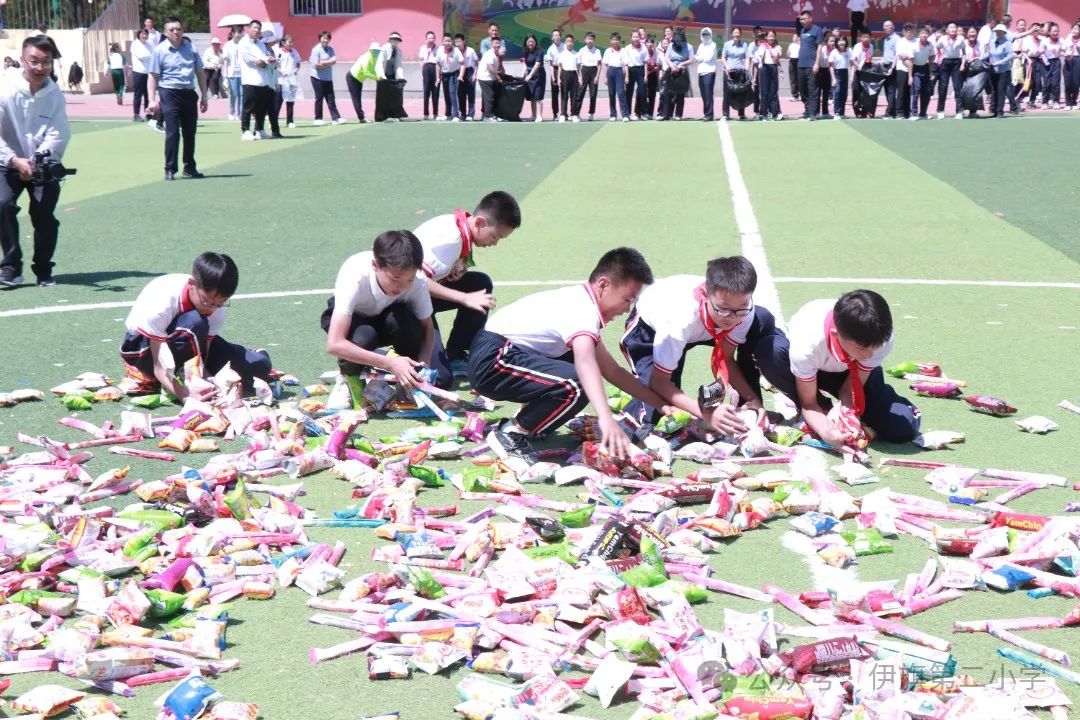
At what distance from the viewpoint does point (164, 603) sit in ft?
15.2

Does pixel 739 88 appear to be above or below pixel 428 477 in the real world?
above

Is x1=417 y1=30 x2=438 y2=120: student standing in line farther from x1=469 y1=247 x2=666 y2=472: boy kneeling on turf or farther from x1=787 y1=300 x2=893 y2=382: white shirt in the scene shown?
x1=787 y1=300 x2=893 y2=382: white shirt

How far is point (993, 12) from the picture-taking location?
1746 inches

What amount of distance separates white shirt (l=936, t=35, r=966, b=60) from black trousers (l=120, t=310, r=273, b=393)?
27.0 metres

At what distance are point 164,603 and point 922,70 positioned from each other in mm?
29103

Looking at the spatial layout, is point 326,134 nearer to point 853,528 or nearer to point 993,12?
point 853,528

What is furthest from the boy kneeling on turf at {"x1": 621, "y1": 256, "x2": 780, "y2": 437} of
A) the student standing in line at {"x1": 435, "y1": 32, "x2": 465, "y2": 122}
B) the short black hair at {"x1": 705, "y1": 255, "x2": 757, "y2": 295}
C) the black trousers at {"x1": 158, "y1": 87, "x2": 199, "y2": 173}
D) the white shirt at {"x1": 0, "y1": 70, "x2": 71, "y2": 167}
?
the student standing in line at {"x1": 435, "y1": 32, "x2": 465, "y2": 122}

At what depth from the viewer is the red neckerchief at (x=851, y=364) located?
253 inches

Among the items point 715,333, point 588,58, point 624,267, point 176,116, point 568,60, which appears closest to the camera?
point 624,267

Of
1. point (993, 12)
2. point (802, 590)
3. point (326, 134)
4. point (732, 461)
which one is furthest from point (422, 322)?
point (993, 12)

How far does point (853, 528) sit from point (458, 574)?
173cm

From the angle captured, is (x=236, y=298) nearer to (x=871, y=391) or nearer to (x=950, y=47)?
(x=871, y=391)

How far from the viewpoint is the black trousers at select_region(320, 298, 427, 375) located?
751 cm

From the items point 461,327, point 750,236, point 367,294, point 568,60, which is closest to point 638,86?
point 568,60
